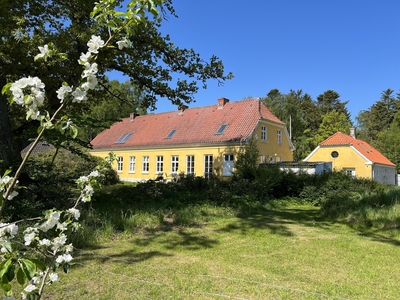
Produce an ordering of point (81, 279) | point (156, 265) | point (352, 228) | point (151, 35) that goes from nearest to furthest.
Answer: point (81, 279) → point (156, 265) → point (352, 228) → point (151, 35)

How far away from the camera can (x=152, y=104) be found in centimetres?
1372

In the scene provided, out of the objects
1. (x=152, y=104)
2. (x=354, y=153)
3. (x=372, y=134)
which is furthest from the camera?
(x=372, y=134)

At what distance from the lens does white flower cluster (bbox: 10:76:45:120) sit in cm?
169

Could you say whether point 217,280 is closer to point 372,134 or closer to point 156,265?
point 156,265

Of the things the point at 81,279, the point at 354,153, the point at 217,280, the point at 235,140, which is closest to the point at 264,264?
the point at 217,280

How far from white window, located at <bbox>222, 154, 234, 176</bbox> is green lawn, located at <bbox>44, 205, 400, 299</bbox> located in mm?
15407

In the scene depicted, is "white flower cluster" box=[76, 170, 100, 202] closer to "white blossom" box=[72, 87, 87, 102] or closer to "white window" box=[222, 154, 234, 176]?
"white blossom" box=[72, 87, 87, 102]

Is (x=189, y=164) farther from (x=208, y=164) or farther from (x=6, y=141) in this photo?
(x=6, y=141)

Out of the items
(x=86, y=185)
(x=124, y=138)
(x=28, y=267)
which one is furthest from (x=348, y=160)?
(x=28, y=267)

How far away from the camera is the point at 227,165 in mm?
24891

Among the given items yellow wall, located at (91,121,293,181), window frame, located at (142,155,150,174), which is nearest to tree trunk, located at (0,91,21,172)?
yellow wall, located at (91,121,293,181)

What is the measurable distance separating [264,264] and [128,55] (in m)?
8.96

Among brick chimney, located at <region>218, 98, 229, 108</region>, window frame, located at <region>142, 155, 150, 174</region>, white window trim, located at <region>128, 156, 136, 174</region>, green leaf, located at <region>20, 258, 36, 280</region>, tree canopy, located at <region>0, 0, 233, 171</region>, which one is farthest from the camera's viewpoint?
white window trim, located at <region>128, 156, 136, 174</region>

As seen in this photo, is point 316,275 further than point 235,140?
No
